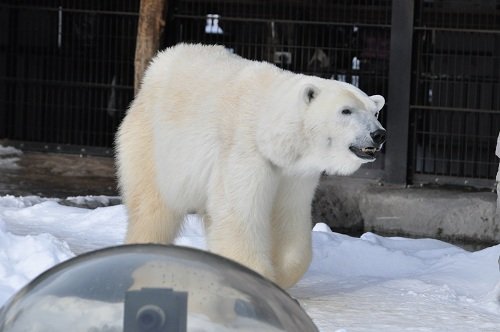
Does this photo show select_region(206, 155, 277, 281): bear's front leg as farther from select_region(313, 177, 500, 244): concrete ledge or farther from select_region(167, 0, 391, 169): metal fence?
select_region(167, 0, 391, 169): metal fence

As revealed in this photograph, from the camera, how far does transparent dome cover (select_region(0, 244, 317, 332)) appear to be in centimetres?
248

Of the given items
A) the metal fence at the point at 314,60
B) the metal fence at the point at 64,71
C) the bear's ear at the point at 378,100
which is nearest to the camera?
the bear's ear at the point at 378,100

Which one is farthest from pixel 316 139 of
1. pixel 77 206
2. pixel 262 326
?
pixel 77 206

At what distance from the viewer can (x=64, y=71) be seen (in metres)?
11.9

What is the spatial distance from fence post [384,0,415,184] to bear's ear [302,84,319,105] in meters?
5.06

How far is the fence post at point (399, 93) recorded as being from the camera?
10359 millimetres

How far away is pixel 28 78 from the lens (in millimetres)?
11914

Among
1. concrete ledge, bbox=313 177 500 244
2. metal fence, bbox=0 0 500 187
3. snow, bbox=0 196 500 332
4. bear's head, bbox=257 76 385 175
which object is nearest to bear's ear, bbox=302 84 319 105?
bear's head, bbox=257 76 385 175

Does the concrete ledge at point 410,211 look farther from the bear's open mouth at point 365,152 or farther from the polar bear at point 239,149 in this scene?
the bear's open mouth at point 365,152

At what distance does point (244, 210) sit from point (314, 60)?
19.0 ft

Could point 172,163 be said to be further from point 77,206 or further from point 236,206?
point 77,206

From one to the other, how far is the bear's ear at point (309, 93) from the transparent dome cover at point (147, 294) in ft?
9.57

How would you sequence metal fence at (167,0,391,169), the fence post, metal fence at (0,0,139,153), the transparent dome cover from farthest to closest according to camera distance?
metal fence at (0,0,139,153) → metal fence at (167,0,391,169) → the fence post → the transparent dome cover

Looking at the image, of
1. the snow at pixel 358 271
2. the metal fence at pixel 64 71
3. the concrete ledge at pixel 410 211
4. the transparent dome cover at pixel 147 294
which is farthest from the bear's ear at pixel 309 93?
the metal fence at pixel 64 71
